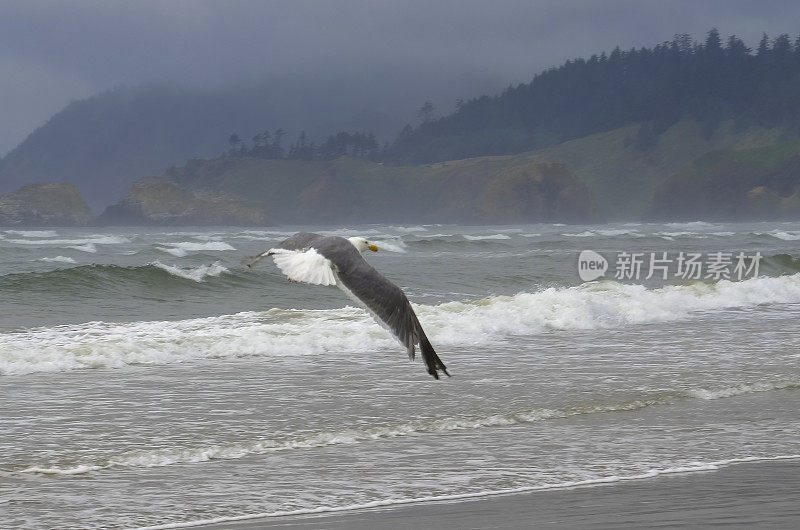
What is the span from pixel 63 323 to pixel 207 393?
20.5 feet

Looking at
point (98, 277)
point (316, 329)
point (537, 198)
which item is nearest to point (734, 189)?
point (537, 198)

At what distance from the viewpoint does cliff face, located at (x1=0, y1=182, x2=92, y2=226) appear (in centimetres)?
10719

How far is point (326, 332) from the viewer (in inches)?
460

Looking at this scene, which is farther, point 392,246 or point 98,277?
point 392,246

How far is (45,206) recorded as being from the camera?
11012 cm

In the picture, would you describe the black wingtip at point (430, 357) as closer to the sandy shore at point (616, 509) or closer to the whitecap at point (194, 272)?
the sandy shore at point (616, 509)

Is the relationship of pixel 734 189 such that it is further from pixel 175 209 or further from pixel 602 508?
pixel 602 508

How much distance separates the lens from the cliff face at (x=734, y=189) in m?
124

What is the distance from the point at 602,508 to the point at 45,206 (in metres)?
112

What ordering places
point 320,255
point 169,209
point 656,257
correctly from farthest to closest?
point 169,209, point 656,257, point 320,255

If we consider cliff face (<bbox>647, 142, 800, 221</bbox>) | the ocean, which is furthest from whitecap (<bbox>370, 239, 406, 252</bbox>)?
cliff face (<bbox>647, 142, 800, 221</bbox>)

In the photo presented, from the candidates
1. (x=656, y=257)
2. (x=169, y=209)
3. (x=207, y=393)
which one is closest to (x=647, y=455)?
(x=207, y=393)

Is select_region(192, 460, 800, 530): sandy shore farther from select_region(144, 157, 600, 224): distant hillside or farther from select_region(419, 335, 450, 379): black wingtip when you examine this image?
select_region(144, 157, 600, 224): distant hillside

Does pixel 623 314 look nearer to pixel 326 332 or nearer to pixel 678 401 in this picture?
pixel 326 332
